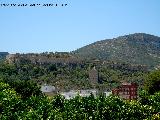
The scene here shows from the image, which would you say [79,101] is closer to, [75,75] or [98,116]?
[98,116]

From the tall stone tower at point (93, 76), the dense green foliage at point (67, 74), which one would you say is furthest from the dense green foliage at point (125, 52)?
the tall stone tower at point (93, 76)

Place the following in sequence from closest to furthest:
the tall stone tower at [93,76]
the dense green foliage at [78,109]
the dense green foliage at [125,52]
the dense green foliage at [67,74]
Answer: the dense green foliage at [78,109] < the dense green foliage at [67,74] < the tall stone tower at [93,76] < the dense green foliage at [125,52]

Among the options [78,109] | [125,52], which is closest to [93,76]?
[125,52]

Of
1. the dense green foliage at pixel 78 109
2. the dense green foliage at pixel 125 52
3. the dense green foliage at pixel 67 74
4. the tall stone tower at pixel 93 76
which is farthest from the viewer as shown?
the dense green foliage at pixel 125 52

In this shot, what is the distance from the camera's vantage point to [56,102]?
1249 inches

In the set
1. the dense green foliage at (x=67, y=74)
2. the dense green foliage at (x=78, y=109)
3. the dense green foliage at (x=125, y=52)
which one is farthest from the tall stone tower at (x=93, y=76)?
the dense green foliage at (x=78, y=109)

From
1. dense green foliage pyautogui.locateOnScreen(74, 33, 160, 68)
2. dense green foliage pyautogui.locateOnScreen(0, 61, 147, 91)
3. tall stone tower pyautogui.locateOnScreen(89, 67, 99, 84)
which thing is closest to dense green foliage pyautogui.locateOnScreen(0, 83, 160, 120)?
dense green foliage pyautogui.locateOnScreen(0, 61, 147, 91)

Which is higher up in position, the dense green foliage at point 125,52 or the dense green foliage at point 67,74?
the dense green foliage at point 125,52

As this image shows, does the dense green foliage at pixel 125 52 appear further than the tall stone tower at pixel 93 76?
Yes

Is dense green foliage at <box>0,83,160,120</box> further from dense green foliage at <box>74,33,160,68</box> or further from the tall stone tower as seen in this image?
dense green foliage at <box>74,33,160,68</box>

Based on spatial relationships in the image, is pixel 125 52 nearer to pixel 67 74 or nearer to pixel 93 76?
pixel 67 74

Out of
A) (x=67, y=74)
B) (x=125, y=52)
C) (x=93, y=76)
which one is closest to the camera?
(x=93, y=76)

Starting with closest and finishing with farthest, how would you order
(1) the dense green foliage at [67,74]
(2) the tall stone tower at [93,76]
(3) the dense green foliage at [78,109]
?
(3) the dense green foliage at [78,109], (1) the dense green foliage at [67,74], (2) the tall stone tower at [93,76]

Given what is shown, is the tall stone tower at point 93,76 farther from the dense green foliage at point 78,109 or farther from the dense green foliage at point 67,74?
the dense green foliage at point 78,109
